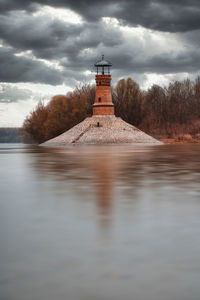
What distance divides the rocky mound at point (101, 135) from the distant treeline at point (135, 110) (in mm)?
10323

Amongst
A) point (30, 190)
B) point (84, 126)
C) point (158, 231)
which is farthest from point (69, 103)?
point (158, 231)

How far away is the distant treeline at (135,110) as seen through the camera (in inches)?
4149

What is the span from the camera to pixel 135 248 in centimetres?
641

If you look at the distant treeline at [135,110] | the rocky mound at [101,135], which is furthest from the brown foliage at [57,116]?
the rocky mound at [101,135]

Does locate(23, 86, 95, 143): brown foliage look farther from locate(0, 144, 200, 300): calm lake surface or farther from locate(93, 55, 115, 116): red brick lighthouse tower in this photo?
locate(0, 144, 200, 300): calm lake surface

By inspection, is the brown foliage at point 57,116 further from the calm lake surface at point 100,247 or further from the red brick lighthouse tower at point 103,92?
the calm lake surface at point 100,247

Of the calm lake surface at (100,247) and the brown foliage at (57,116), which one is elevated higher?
the brown foliage at (57,116)

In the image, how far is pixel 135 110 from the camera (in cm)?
11400

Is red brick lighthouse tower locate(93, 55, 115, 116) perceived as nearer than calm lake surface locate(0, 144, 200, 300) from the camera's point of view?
No

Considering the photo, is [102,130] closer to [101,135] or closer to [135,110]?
[101,135]

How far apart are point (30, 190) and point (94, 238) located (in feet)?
25.0

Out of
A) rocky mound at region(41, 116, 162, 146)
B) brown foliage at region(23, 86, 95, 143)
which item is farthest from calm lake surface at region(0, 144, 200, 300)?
brown foliage at region(23, 86, 95, 143)

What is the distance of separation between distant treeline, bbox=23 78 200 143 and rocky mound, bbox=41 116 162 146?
33.9ft

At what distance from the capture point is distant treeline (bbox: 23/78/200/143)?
4149 inches
